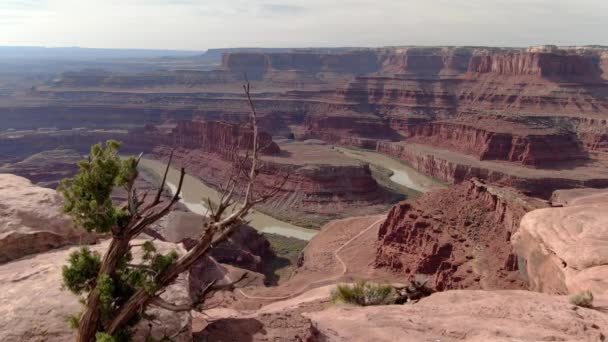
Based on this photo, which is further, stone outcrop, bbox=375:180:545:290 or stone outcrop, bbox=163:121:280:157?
stone outcrop, bbox=163:121:280:157

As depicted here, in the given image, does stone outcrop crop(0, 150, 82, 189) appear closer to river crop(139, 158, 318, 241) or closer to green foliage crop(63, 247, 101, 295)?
river crop(139, 158, 318, 241)

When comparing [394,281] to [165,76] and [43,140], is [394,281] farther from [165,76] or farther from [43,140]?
[165,76]

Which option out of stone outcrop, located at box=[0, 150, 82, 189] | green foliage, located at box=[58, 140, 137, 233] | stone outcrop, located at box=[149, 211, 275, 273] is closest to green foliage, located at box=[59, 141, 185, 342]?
green foliage, located at box=[58, 140, 137, 233]

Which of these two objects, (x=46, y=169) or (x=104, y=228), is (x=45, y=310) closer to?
(x=104, y=228)

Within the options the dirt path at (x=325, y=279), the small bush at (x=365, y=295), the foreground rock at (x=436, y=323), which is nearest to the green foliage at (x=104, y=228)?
the foreground rock at (x=436, y=323)

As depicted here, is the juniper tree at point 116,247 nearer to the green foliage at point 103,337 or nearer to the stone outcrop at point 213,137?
the green foliage at point 103,337

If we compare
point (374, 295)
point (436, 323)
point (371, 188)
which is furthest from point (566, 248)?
point (371, 188)

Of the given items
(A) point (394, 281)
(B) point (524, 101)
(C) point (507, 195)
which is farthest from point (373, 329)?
(B) point (524, 101)

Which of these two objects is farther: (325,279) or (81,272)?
(325,279)
